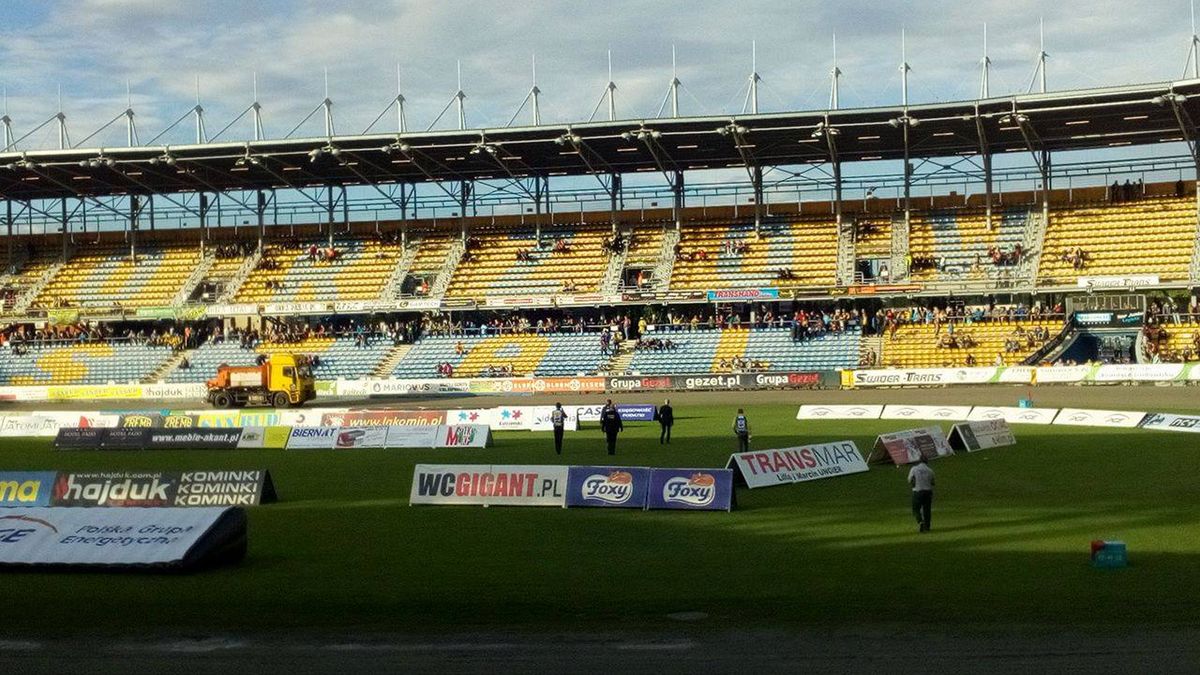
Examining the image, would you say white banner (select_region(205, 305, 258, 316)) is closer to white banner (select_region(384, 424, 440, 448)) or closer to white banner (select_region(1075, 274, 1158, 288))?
white banner (select_region(384, 424, 440, 448))

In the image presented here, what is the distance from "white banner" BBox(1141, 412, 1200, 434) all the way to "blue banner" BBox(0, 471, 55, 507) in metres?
30.8

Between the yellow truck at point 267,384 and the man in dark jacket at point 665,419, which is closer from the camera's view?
the man in dark jacket at point 665,419

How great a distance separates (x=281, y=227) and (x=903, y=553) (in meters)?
65.6

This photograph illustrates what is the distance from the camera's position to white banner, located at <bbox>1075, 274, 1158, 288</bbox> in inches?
2367

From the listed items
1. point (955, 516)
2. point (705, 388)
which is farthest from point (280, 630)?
point (705, 388)

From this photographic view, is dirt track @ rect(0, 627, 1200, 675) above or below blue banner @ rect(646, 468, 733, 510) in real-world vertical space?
below

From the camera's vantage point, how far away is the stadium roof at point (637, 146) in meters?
59.6

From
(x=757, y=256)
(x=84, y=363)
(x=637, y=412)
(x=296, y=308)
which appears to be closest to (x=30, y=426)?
(x=84, y=363)

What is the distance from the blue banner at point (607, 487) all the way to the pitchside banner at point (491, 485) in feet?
0.73

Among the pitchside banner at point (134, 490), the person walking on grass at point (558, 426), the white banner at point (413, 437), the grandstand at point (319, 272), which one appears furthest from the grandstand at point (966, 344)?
the pitchside banner at point (134, 490)

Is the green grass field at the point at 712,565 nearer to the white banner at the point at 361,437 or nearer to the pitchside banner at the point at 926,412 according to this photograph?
the white banner at the point at 361,437

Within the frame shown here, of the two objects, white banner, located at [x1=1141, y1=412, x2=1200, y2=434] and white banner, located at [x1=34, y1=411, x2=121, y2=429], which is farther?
white banner, located at [x1=34, y1=411, x2=121, y2=429]

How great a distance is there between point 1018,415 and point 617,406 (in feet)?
53.2

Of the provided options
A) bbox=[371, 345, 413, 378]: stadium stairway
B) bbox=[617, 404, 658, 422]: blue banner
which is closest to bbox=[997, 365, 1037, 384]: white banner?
bbox=[617, 404, 658, 422]: blue banner
